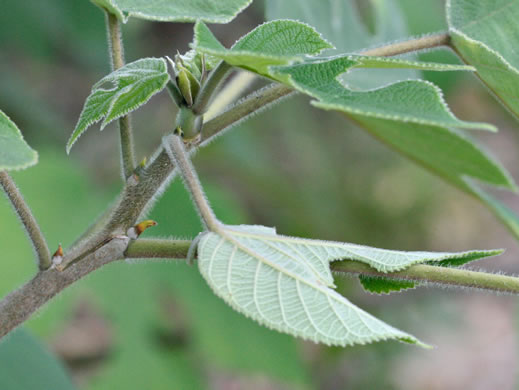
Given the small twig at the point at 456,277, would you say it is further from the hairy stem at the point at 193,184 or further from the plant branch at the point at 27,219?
the plant branch at the point at 27,219

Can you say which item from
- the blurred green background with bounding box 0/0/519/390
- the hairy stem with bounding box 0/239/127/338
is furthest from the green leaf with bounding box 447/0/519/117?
the blurred green background with bounding box 0/0/519/390

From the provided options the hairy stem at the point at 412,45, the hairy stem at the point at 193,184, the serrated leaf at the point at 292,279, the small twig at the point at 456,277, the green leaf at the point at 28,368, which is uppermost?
the hairy stem at the point at 412,45

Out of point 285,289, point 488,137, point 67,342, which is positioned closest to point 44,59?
point 67,342

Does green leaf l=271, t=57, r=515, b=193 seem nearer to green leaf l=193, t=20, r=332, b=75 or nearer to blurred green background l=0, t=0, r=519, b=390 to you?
green leaf l=193, t=20, r=332, b=75

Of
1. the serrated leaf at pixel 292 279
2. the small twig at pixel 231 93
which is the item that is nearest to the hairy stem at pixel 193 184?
the serrated leaf at pixel 292 279

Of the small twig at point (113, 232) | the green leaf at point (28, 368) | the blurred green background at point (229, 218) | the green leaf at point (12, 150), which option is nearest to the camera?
the green leaf at point (12, 150)

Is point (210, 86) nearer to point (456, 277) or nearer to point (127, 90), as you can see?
point (127, 90)
